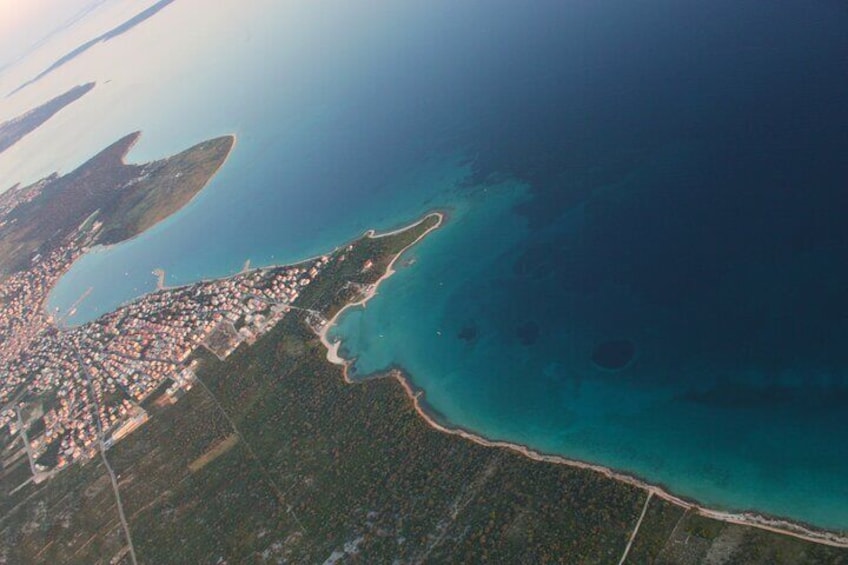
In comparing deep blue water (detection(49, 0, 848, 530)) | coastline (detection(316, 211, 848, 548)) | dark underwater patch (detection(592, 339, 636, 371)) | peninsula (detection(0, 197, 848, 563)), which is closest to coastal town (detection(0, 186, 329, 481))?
peninsula (detection(0, 197, 848, 563))

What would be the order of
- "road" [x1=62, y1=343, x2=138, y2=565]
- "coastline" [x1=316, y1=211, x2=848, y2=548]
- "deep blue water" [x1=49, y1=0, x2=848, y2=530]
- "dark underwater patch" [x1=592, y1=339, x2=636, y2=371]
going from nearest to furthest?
1. "coastline" [x1=316, y1=211, x2=848, y2=548]
2. "deep blue water" [x1=49, y1=0, x2=848, y2=530]
3. "dark underwater patch" [x1=592, y1=339, x2=636, y2=371]
4. "road" [x1=62, y1=343, x2=138, y2=565]

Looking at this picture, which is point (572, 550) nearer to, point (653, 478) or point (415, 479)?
point (653, 478)

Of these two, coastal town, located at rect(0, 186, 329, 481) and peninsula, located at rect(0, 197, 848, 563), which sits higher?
coastal town, located at rect(0, 186, 329, 481)

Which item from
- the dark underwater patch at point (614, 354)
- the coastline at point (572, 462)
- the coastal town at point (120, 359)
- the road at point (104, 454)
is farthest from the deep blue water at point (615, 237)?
the road at point (104, 454)

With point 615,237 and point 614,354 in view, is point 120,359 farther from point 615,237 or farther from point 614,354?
point 615,237

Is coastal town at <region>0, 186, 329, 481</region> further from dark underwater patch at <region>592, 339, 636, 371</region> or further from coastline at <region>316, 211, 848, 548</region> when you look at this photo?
dark underwater patch at <region>592, 339, 636, 371</region>
